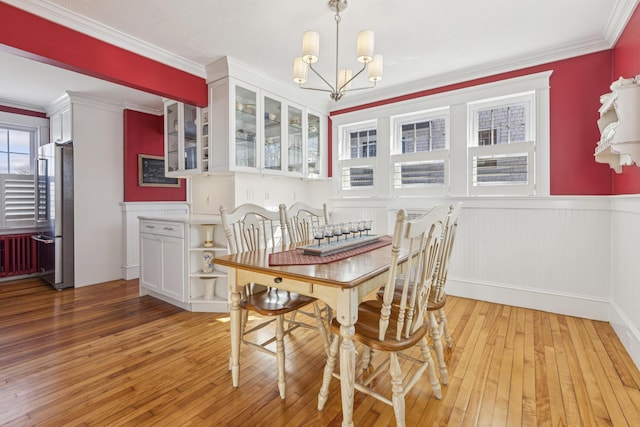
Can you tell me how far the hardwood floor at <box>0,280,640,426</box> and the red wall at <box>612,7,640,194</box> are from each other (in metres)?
1.19

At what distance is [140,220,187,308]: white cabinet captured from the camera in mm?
3102

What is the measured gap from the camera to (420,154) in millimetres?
3766

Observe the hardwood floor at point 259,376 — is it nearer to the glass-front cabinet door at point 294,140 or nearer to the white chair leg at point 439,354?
the white chair leg at point 439,354

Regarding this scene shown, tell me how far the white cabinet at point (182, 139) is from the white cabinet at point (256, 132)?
0.28 meters

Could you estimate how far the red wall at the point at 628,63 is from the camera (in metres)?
2.17

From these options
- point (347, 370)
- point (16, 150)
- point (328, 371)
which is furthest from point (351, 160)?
point (16, 150)

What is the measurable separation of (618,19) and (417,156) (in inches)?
76.8

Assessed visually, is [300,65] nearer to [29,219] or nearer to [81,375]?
[81,375]

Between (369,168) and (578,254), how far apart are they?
7.85ft

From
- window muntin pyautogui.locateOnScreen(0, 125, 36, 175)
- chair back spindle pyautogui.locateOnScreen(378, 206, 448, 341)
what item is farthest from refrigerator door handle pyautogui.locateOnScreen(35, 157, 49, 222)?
chair back spindle pyautogui.locateOnScreen(378, 206, 448, 341)

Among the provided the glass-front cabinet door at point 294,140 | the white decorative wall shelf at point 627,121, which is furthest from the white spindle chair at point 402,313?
the glass-front cabinet door at point 294,140

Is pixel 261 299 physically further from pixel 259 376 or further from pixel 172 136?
pixel 172 136

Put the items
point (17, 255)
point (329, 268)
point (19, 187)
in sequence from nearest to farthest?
1. point (329, 268)
2. point (17, 255)
3. point (19, 187)

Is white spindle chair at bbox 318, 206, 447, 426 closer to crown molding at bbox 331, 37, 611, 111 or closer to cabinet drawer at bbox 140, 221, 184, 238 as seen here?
cabinet drawer at bbox 140, 221, 184, 238
